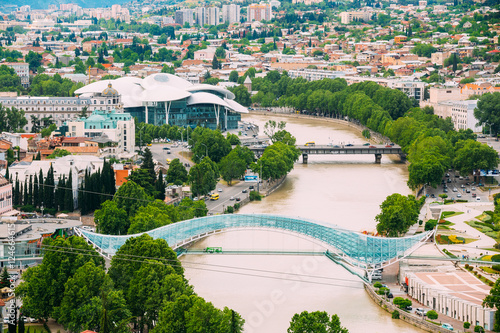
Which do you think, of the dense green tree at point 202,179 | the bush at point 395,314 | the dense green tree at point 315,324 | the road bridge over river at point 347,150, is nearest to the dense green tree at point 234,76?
the road bridge over river at point 347,150

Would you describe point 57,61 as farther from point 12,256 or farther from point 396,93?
point 12,256

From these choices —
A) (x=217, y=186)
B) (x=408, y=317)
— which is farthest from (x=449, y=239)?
(x=217, y=186)

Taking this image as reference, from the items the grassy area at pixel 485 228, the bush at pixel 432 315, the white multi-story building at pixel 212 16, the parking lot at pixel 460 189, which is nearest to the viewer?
the bush at pixel 432 315

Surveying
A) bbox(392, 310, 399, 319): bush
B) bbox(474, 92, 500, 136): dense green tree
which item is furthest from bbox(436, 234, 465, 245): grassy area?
bbox(474, 92, 500, 136): dense green tree

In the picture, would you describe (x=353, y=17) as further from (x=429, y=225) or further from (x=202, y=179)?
(x=429, y=225)

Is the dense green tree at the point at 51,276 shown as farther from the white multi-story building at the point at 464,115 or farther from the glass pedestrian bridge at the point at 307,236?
the white multi-story building at the point at 464,115

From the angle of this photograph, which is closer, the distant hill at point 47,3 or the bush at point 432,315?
the bush at point 432,315

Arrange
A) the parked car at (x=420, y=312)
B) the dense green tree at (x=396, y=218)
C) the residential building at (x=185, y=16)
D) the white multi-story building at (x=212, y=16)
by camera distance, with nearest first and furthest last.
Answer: the parked car at (x=420, y=312) < the dense green tree at (x=396, y=218) < the white multi-story building at (x=212, y=16) < the residential building at (x=185, y=16)
